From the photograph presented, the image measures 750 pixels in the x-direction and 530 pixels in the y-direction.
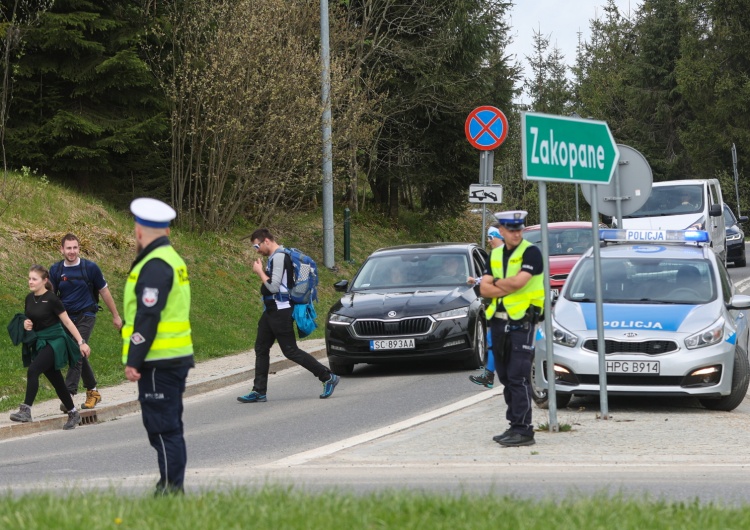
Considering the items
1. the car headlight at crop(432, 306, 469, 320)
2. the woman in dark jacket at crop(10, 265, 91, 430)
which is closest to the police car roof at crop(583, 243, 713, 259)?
the car headlight at crop(432, 306, 469, 320)

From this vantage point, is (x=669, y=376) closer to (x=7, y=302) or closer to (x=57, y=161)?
(x=7, y=302)

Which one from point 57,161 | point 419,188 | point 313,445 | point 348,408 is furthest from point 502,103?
point 313,445

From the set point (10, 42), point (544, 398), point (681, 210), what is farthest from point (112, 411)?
point (681, 210)

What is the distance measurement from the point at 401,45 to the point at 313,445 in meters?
25.2

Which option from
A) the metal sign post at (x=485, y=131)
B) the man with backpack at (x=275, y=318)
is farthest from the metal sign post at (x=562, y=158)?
the metal sign post at (x=485, y=131)

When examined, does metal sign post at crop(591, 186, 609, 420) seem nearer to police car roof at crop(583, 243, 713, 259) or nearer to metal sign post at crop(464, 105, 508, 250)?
police car roof at crop(583, 243, 713, 259)

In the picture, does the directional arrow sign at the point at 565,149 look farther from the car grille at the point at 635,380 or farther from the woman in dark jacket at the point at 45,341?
the woman in dark jacket at the point at 45,341

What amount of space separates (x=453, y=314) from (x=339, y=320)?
144cm

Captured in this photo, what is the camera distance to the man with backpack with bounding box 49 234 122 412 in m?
13.8

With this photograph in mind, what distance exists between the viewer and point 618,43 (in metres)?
89.2

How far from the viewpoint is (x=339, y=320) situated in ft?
52.6

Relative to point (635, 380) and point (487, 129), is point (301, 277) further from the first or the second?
point (487, 129)

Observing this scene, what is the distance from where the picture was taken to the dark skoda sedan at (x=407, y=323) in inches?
620

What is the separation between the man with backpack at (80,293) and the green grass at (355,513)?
276 inches
